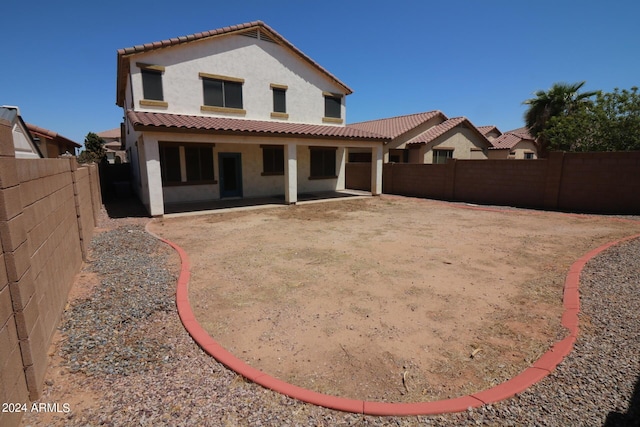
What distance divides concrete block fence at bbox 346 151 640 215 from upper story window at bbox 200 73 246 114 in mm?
10176

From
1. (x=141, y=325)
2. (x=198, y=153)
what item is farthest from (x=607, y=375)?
(x=198, y=153)

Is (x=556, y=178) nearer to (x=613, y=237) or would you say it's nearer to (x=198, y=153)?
(x=613, y=237)

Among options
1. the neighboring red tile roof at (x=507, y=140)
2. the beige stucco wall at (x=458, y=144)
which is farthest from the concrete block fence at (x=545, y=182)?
the neighboring red tile roof at (x=507, y=140)

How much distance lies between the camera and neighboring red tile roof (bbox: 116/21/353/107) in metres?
12.4

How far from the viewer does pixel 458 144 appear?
81.6 feet

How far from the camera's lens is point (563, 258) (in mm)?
6668

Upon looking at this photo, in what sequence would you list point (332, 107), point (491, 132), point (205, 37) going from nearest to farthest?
point (205, 37) → point (332, 107) → point (491, 132)

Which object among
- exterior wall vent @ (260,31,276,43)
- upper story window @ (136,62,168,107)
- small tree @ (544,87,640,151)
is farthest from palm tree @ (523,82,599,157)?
upper story window @ (136,62,168,107)

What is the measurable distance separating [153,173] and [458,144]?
71.5ft

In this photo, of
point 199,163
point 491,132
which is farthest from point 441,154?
point 199,163

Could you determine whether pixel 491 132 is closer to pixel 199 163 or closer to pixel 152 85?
pixel 199 163

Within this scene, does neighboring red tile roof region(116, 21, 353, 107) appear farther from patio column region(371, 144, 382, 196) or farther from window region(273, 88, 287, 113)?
patio column region(371, 144, 382, 196)

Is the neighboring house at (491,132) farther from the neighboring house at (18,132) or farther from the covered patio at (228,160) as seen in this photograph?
the neighboring house at (18,132)

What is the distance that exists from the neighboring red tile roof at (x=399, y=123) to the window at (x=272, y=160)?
8576 millimetres
